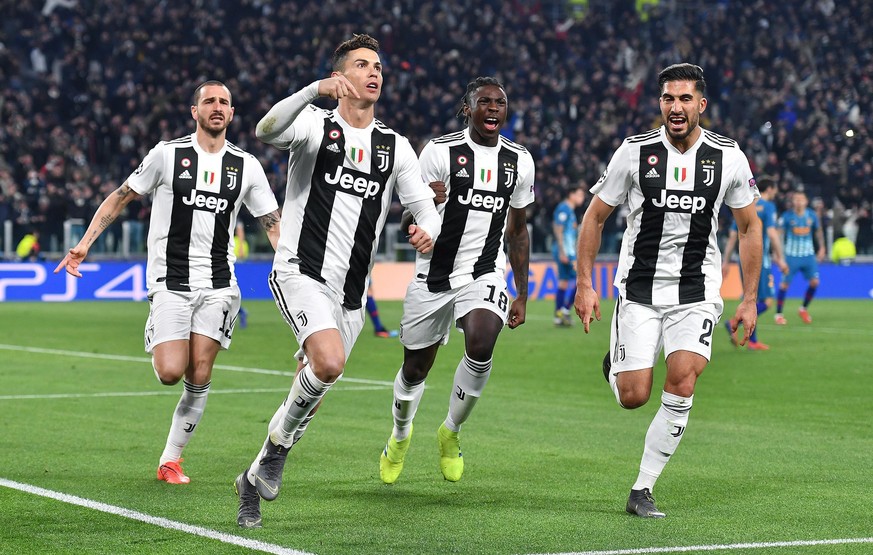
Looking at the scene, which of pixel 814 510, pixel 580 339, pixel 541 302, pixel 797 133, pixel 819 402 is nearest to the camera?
pixel 814 510

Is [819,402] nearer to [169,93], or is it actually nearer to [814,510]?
[814,510]

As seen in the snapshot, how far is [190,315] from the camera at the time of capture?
7.80 meters

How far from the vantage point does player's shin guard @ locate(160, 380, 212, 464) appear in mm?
7672

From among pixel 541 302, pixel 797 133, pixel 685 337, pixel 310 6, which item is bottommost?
pixel 541 302

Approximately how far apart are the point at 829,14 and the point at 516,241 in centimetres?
3538

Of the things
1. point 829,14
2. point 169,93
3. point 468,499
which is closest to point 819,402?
point 468,499

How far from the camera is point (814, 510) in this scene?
6.72m

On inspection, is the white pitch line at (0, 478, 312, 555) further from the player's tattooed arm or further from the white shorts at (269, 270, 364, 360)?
the player's tattooed arm

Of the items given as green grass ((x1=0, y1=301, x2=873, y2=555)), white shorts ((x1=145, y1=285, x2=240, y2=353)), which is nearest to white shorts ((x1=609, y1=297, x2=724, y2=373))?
green grass ((x1=0, y1=301, x2=873, y2=555))

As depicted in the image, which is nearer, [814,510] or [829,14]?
[814,510]

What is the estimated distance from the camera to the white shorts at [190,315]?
7.71 meters

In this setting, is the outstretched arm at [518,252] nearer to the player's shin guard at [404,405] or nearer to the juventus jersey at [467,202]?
the juventus jersey at [467,202]

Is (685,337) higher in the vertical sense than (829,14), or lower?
lower

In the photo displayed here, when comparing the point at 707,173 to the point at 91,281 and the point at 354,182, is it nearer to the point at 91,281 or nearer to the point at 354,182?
A: the point at 354,182
